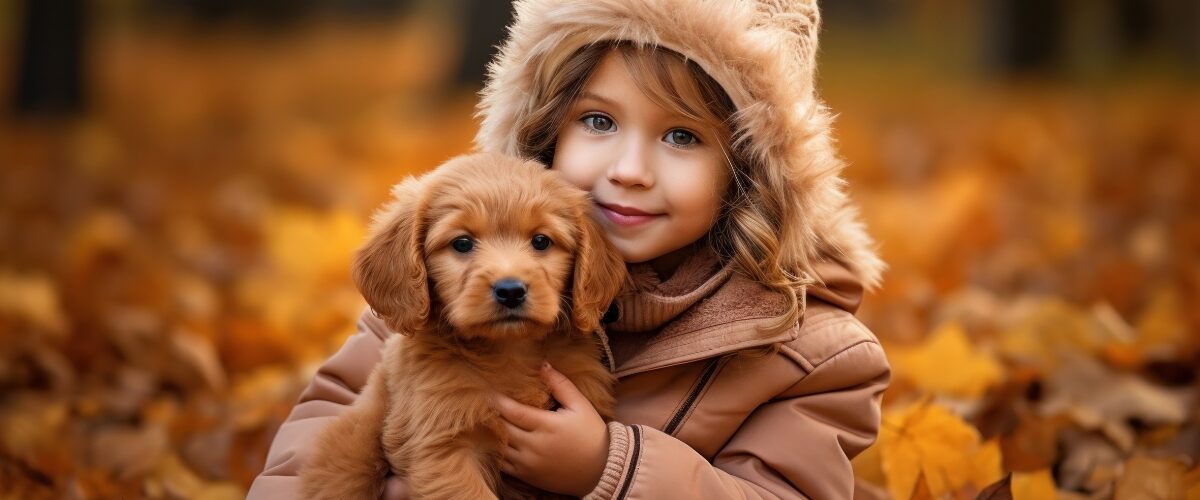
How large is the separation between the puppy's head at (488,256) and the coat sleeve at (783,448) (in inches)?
13.6

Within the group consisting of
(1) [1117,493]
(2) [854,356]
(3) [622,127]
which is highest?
(3) [622,127]

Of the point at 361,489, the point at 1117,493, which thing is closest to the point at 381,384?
the point at 361,489

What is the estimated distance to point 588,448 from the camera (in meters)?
2.88

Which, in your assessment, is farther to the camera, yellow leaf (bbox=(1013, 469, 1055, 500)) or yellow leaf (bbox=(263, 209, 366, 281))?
yellow leaf (bbox=(263, 209, 366, 281))

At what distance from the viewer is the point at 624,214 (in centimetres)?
305

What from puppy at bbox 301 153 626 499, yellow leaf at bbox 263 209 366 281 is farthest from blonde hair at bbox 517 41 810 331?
yellow leaf at bbox 263 209 366 281

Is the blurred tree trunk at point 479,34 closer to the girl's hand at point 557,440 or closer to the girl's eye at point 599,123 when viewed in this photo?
the girl's eye at point 599,123

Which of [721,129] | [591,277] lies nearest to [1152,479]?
[721,129]

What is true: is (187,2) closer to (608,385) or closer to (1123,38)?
(1123,38)

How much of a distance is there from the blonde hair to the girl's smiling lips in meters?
0.25

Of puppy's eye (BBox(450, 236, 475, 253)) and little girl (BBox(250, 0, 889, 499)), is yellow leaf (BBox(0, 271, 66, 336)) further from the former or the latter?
puppy's eye (BBox(450, 236, 475, 253))

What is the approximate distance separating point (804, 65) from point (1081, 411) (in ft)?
6.00

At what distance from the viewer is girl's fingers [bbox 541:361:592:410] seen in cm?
290

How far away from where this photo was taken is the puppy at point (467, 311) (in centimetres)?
266
